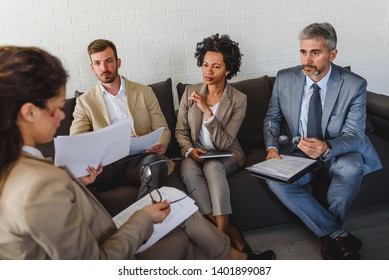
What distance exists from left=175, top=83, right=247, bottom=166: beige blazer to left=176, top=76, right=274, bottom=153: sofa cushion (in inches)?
10.2

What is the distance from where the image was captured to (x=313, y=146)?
1776mm

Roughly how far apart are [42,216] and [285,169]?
1.22 meters

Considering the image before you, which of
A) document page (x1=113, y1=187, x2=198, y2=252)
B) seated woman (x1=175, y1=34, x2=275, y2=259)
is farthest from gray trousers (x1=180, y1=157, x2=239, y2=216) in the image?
document page (x1=113, y1=187, x2=198, y2=252)

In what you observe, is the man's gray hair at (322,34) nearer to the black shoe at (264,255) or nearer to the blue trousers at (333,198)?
the blue trousers at (333,198)

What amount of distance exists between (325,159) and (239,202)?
51 centimetres

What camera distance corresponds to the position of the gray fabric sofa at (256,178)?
1937 mm

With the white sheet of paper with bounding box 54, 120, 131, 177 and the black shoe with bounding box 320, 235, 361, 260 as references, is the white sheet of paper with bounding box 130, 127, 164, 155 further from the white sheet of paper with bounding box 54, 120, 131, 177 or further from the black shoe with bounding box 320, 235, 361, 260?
the black shoe with bounding box 320, 235, 361, 260

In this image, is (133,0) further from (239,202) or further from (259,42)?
(239,202)

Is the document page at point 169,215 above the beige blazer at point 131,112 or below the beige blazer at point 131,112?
below

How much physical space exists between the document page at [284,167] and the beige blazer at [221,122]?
292 mm

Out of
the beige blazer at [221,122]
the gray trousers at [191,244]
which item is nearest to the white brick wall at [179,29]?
the beige blazer at [221,122]

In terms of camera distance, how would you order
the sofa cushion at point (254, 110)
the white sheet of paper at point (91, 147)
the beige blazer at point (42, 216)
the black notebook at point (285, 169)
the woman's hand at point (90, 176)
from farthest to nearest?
1. the sofa cushion at point (254, 110)
2. the black notebook at point (285, 169)
3. the woman's hand at point (90, 176)
4. the white sheet of paper at point (91, 147)
5. the beige blazer at point (42, 216)

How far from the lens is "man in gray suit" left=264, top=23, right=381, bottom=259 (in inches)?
70.2

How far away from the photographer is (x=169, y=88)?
248 cm
